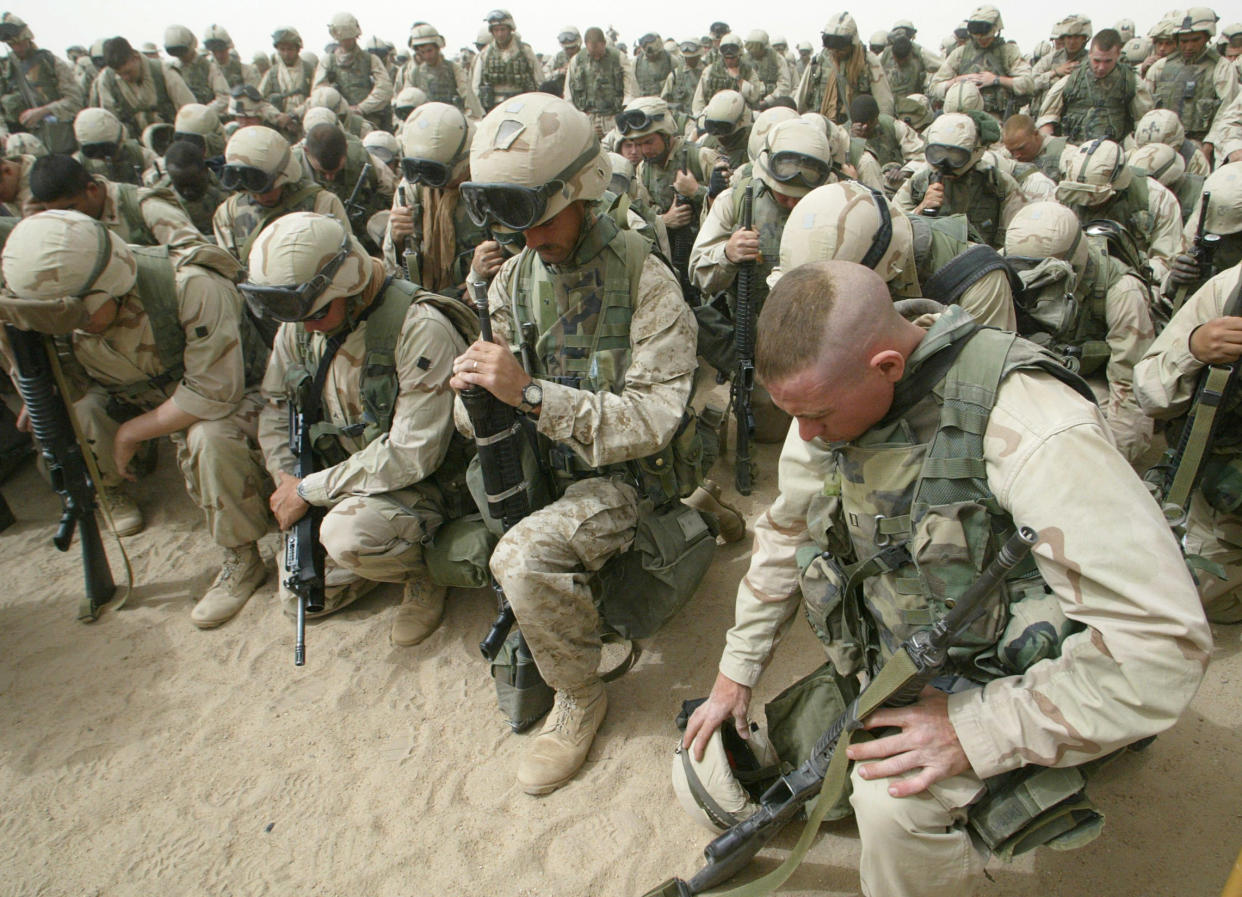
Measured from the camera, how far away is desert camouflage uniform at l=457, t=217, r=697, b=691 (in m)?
2.63

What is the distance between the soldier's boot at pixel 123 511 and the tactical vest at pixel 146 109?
7491 millimetres

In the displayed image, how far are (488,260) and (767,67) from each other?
1176cm

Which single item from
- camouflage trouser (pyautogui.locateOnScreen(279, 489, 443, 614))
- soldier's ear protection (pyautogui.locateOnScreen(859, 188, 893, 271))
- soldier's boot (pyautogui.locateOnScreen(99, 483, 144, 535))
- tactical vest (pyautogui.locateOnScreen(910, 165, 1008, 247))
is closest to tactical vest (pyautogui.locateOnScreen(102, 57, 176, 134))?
soldier's boot (pyautogui.locateOnScreen(99, 483, 144, 535))

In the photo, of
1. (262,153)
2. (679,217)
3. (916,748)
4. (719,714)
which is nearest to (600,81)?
(679,217)

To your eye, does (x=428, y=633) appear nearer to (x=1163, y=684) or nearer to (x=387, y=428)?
(x=387, y=428)

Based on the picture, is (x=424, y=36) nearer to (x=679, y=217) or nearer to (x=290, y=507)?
(x=679, y=217)

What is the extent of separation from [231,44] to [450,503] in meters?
14.5

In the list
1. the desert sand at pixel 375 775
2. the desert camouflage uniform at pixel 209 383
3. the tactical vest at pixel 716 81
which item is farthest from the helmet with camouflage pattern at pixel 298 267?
the tactical vest at pixel 716 81

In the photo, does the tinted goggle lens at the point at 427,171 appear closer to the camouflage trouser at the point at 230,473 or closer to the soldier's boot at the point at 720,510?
the camouflage trouser at the point at 230,473

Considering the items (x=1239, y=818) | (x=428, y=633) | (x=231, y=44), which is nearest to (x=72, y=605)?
(x=428, y=633)

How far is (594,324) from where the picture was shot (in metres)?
2.88

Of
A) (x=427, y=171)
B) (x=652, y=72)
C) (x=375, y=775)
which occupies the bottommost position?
(x=375, y=775)

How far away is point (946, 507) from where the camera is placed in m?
1.68

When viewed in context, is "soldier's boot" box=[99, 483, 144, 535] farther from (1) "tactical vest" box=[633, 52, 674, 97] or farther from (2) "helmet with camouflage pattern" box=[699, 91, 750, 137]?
(1) "tactical vest" box=[633, 52, 674, 97]
